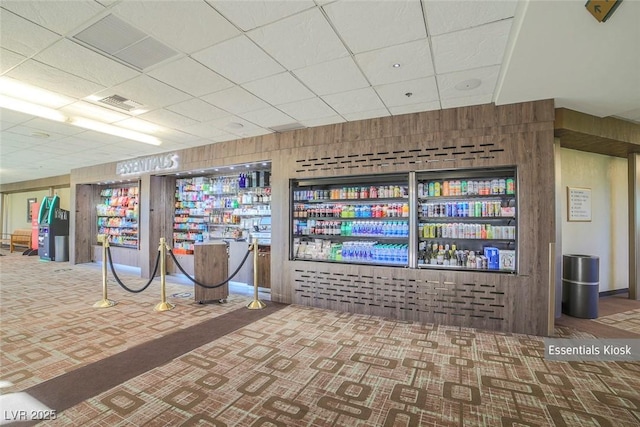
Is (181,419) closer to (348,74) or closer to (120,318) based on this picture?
(120,318)

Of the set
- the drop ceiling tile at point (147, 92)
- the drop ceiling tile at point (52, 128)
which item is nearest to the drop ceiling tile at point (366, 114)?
the drop ceiling tile at point (147, 92)

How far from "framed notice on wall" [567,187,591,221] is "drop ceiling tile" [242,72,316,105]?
5.37 metres

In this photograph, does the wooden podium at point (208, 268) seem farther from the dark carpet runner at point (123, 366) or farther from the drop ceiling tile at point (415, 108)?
the drop ceiling tile at point (415, 108)

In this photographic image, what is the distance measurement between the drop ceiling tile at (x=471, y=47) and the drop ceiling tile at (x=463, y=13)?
3.6 inches

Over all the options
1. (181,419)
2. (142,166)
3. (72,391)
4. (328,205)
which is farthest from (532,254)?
(142,166)

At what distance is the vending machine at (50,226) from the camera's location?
32.3ft

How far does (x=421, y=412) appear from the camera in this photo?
2.23 meters

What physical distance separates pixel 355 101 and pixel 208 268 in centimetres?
377

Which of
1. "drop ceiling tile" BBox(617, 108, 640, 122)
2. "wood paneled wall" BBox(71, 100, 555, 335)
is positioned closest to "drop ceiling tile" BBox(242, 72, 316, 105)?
"wood paneled wall" BBox(71, 100, 555, 335)

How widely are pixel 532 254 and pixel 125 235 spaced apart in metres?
10.5

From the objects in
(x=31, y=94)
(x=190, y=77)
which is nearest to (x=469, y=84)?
(x=190, y=77)

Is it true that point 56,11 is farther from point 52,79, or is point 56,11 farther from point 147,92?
point 52,79

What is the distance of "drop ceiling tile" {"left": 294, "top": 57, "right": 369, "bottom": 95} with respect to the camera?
3.11 metres

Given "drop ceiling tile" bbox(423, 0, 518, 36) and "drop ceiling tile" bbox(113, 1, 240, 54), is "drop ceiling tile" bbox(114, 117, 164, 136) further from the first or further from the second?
"drop ceiling tile" bbox(423, 0, 518, 36)
